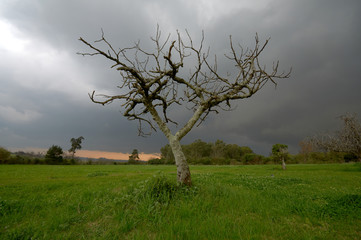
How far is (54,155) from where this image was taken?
63750 mm

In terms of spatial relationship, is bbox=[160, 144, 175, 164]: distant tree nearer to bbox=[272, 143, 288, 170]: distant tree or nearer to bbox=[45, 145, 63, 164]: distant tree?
bbox=[45, 145, 63, 164]: distant tree

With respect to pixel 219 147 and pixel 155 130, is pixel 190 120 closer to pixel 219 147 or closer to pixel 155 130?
pixel 155 130

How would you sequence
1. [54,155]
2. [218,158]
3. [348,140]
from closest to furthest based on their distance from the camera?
[348,140]
[54,155]
[218,158]

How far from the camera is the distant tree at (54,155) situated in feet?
205

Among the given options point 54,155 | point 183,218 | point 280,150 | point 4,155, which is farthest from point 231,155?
point 4,155

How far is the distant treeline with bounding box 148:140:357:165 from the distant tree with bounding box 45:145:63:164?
40.6 metres

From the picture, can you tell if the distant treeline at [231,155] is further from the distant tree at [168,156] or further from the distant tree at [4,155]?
the distant tree at [4,155]

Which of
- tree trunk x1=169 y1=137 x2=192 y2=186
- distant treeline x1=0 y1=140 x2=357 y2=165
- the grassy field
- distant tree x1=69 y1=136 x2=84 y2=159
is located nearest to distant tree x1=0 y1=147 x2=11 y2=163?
distant treeline x1=0 y1=140 x2=357 y2=165

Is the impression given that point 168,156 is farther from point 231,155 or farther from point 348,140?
Answer: point 348,140

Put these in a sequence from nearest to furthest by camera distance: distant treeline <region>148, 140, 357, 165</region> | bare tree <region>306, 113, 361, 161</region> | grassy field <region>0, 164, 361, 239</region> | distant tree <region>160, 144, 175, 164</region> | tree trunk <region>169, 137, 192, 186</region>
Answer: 1. grassy field <region>0, 164, 361, 239</region>
2. tree trunk <region>169, 137, 192, 186</region>
3. bare tree <region>306, 113, 361, 161</region>
4. distant treeline <region>148, 140, 357, 165</region>
5. distant tree <region>160, 144, 175, 164</region>

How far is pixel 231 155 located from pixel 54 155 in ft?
318

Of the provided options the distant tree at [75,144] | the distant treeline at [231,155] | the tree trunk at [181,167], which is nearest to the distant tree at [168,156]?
the distant treeline at [231,155]

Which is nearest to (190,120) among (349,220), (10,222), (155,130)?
(155,130)

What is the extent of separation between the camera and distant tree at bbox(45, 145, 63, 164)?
2460 inches
